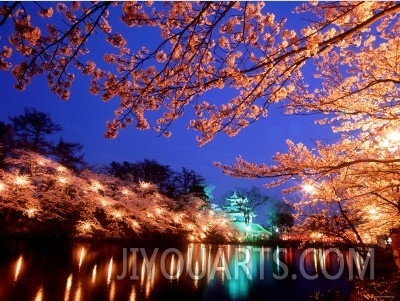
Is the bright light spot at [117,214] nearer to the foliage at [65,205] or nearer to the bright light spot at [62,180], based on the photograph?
the foliage at [65,205]

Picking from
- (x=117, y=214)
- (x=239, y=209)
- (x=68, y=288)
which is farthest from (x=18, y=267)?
(x=239, y=209)

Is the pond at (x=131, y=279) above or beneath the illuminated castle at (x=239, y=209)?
beneath

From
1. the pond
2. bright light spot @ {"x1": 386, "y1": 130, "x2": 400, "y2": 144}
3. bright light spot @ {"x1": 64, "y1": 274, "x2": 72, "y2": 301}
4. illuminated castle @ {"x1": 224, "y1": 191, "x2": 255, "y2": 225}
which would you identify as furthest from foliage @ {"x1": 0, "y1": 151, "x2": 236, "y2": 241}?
illuminated castle @ {"x1": 224, "y1": 191, "x2": 255, "y2": 225}

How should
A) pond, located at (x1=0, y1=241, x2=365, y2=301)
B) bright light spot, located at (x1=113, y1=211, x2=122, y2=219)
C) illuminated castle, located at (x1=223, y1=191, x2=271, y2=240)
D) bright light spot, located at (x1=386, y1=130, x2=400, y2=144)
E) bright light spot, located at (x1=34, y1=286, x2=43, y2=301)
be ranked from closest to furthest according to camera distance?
bright light spot, located at (x1=386, y1=130, x2=400, y2=144), bright light spot, located at (x1=34, y1=286, x2=43, y2=301), pond, located at (x1=0, y1=241, x2=365, y2=301), bright light spot, located at (x1=113, y1=211, x2=122, y2=219), illuminated castle, located at (x1=223, y1=191, x2=271, y2=240)

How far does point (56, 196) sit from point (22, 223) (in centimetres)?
243

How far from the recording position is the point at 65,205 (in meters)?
21.0

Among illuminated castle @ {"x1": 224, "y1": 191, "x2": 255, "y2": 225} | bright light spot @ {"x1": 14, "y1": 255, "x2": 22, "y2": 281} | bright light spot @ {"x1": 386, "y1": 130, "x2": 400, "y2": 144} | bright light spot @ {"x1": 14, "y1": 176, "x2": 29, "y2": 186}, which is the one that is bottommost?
bright light spot @ {"x1": 14, "y1": 255, "x2": 22, "y2": 281}

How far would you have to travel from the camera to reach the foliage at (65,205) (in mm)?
16891

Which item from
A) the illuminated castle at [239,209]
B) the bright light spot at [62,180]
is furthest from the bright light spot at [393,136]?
the illuminated castle at [239,209]

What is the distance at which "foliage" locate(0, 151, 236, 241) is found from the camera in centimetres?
1689

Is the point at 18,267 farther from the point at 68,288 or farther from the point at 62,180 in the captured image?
the point at 62,180

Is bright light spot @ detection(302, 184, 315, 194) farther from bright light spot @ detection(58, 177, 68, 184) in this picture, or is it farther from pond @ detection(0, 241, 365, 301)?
bright light spot @ detection(58, 177, 68, 184)

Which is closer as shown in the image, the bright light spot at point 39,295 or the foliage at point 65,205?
the bright light spot at point 39,295

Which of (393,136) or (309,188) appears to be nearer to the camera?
(393,136)
